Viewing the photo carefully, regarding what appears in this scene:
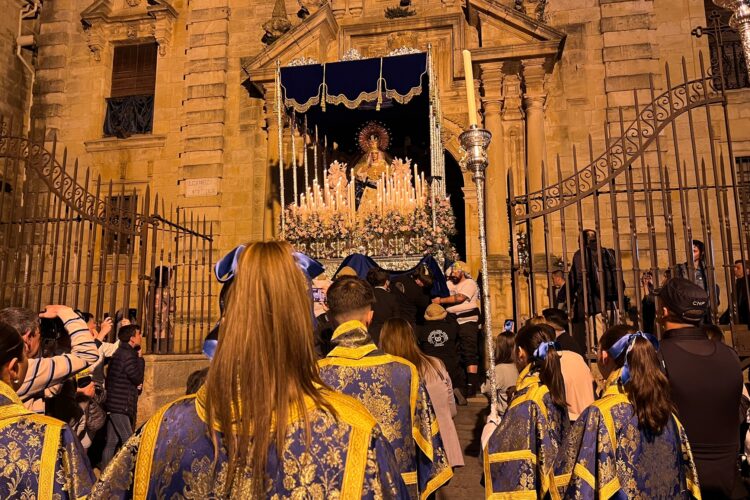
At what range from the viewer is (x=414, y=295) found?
9266 mm

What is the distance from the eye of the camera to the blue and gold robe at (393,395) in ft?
11.0

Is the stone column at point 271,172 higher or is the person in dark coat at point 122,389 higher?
the stone column at point 271,172

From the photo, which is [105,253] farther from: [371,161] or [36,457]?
[36,457]

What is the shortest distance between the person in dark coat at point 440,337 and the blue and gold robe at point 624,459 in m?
4.73

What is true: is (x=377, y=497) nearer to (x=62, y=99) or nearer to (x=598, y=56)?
(x=598, y=56)

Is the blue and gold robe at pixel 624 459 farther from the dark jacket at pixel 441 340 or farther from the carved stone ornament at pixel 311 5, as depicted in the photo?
the carved stone ornament at pixel 311 5

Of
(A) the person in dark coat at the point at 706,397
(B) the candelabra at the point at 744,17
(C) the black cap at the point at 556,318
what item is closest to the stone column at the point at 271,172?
(C) the black cap at the point at 556,318

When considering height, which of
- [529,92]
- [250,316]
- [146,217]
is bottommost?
[250,316]

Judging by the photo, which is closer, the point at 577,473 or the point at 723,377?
the point at 577,473

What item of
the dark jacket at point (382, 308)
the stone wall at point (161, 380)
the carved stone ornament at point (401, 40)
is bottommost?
the stone wall at point (161, 380)

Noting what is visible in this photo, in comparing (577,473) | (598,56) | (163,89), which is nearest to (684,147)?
(598,56)

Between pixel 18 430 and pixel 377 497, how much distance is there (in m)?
1.51

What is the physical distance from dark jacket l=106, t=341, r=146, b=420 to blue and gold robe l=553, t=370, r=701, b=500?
18.0ft

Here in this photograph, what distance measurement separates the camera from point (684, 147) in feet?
42.0
